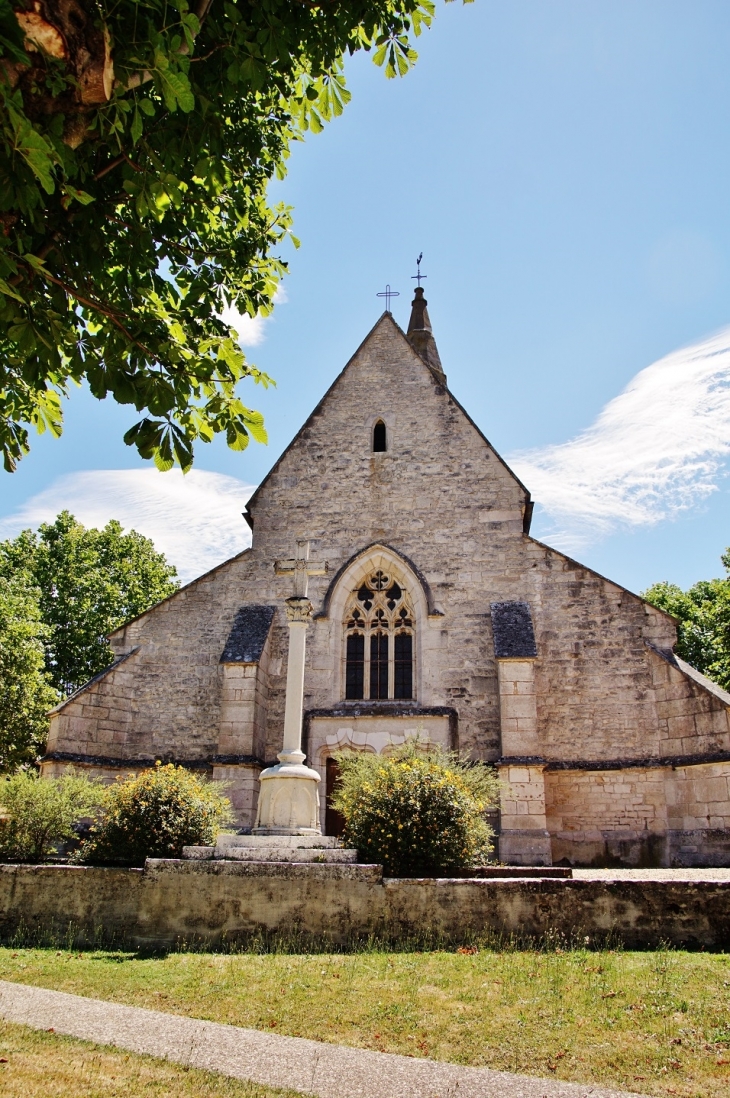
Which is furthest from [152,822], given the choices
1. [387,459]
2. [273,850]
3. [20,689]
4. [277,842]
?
[20,689]

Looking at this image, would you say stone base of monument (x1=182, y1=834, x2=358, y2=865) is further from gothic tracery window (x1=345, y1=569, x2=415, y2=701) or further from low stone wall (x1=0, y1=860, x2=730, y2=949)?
gothic tracery window (x1=345, y1=569, x2=415, y2=701)

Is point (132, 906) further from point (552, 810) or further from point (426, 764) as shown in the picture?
point (552, 810)

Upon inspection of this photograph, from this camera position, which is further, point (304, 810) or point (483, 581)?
point (483, 581)

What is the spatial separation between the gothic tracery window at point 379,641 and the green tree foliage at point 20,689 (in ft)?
32.3

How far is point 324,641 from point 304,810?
604 centimetres

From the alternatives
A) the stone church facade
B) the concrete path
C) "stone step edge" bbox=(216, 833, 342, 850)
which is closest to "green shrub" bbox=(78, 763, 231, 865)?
"stone step edge" bbox=(216, 833, 342, 850)

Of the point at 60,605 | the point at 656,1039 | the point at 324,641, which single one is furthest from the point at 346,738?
the point at 60,605

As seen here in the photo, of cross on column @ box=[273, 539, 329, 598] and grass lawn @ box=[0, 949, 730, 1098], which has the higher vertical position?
cross on column @ box=[273, 539, 329, 598]

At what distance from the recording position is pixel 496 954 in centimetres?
701

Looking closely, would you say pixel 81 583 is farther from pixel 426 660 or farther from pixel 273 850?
pixel 273 850

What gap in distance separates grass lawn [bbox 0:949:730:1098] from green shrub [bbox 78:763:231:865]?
2074 mm

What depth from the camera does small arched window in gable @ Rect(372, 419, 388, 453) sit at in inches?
667

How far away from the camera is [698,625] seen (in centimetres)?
3091

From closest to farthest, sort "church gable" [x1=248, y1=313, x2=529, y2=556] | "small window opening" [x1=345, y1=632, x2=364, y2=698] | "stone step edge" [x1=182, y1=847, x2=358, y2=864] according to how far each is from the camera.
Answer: "stone step edge" [x1=182, y1=847, x2=358, y2=864]
"small window opening" [x1=345, y1=632, x2=364, y2=698]
"church gable" [x1=248, y1=313, x2=529, y2=556]
